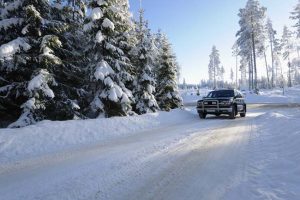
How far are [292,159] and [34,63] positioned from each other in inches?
488

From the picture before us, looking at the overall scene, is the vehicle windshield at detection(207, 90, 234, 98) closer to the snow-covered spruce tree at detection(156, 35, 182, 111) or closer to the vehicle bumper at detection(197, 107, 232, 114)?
the vehicle bumper at detection(197, 107, 232, 114)

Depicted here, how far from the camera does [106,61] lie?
18.5 m

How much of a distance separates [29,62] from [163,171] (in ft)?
35.7

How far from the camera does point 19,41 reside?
14812 millimetres

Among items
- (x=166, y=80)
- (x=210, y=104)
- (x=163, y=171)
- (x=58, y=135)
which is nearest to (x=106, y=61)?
(x=58, y=135)

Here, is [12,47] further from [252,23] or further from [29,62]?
[252,23]

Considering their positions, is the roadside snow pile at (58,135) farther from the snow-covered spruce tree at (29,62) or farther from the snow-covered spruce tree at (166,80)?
the snow-covered spruce tree at (166,80)

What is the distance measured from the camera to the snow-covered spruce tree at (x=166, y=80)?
83.9ft

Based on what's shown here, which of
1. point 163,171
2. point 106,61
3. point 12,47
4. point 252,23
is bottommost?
point 163,171

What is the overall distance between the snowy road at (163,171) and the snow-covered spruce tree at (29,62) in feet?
15.7

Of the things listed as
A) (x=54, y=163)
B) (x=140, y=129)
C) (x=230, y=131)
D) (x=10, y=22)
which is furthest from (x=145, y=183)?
(x=10, y=22)

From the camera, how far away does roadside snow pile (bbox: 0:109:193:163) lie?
10.6 meters

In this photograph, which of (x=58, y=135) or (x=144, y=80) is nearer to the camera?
(x=58, y=135)

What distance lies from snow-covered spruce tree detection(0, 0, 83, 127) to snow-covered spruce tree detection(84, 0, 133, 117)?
1865 millimetres
